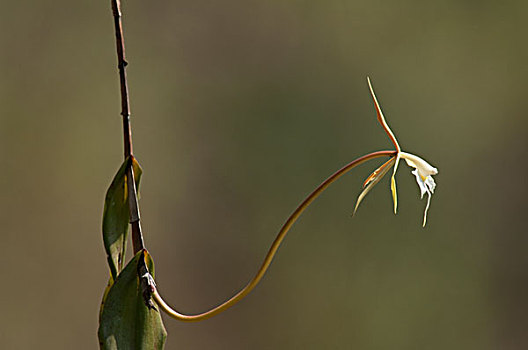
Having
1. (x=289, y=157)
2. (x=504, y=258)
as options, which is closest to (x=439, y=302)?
(x=504, y=258)

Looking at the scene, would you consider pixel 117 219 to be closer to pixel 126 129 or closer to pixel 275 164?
pixel 126 129

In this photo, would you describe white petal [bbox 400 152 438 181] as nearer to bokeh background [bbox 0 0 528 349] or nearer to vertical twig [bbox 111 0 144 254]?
vertical twig [bbox 111 0 144 254]

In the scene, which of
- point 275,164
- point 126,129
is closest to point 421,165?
point 126,129

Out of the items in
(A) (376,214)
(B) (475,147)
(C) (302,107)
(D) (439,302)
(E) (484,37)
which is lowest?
(D) (439,302)

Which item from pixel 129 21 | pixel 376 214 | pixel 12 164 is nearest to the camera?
pixel 12 164

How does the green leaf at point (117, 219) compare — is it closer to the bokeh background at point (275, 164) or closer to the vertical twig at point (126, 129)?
the vertical twig at point (126, 129)

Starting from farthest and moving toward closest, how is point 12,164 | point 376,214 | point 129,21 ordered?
point 376,214 < point 129,21 < point 12,164

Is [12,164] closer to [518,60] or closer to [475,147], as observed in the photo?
[475,147]
